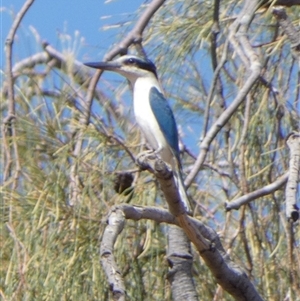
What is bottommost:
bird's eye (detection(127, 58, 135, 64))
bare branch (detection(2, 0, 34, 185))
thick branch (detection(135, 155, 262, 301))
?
thick branch (detection(135, 155, 262, 301))

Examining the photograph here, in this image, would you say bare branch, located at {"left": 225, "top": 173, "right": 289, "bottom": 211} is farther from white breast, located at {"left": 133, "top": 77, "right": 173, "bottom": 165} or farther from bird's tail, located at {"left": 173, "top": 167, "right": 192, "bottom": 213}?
white breast, located at {"left": 133, "top": 77, "right": 173, "bottom": 165}

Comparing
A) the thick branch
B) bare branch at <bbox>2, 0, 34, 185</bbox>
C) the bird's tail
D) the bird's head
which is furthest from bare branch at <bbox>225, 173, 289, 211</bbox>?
the bird's head

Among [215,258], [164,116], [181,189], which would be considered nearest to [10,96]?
[181,189]

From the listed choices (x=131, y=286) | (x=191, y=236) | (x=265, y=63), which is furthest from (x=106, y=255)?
(x=265, y=63)

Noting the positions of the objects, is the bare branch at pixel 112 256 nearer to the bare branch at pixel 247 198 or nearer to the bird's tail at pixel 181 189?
the bare branch at pixel 247 198

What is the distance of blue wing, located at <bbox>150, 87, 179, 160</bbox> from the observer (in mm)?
2307

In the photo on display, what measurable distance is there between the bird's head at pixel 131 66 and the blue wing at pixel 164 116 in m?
0.05

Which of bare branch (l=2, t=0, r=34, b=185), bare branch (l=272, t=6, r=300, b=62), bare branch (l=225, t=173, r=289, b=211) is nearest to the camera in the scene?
bare branch (l=225, t=173, r=289, b=211)

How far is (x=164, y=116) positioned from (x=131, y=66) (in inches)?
5.9

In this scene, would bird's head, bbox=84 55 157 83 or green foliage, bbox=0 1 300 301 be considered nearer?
green foliage, bbox=0 1 300 301

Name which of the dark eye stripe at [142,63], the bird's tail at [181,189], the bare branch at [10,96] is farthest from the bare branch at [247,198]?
the dark eye stripe at [142,63]

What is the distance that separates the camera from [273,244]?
2035 mm

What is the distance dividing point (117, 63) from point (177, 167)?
11.6 inches

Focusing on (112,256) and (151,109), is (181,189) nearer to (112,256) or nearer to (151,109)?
(151,109)
